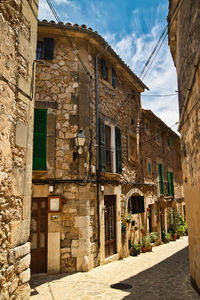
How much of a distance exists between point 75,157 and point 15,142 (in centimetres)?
390

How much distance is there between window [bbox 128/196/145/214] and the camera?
10611mm

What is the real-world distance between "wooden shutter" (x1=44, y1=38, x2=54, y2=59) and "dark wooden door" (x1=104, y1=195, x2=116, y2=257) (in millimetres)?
5356

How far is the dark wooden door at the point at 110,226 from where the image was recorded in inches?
340

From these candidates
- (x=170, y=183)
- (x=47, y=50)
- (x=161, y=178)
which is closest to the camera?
(x=47, y=50)

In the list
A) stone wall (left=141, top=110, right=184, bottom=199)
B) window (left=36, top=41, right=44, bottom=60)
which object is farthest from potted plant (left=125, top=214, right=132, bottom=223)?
window (left=36, top=41, right=44, bottom=60)

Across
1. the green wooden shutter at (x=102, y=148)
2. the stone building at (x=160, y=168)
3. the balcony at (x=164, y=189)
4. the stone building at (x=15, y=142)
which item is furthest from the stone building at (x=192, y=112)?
the balcony at (x=164, y=189)

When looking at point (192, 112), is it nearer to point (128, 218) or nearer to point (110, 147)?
point (110, 147)

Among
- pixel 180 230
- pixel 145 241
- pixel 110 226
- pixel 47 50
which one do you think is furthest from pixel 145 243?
pixel 47 50

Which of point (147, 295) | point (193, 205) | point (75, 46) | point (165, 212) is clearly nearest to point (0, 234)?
point (147, 295)

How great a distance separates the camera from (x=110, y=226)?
891cm

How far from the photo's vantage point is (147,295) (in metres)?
5.35

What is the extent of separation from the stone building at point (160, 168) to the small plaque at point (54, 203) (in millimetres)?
6287

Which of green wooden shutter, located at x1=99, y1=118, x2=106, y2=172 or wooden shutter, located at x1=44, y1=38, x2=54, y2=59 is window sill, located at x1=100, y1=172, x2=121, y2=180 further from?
wooden shutter, located at x1=44, y1=38, x2=54, y2=59

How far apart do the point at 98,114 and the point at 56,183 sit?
116 inches
